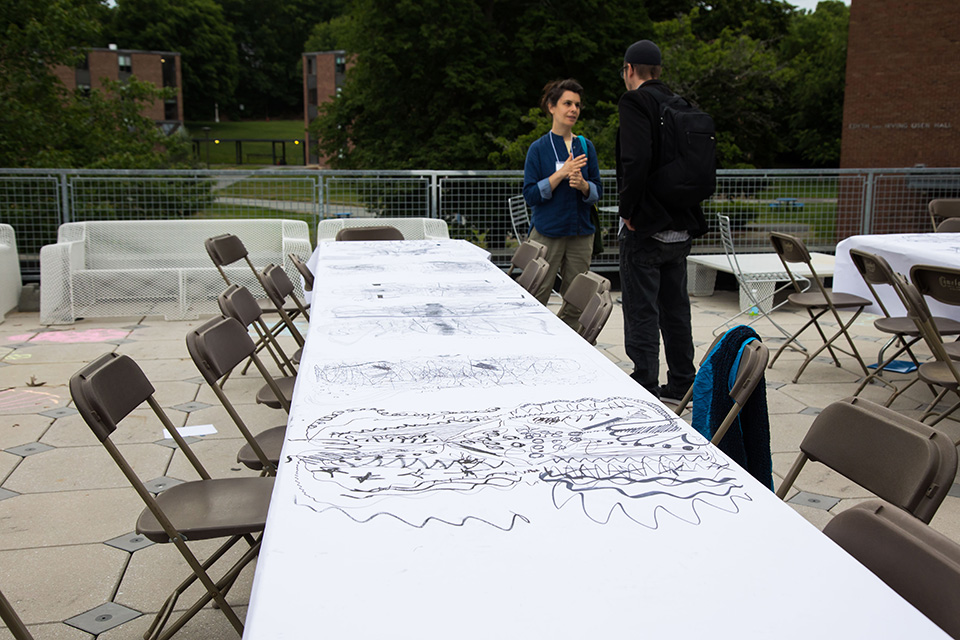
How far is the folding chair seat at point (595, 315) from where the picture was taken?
3336 millimetres

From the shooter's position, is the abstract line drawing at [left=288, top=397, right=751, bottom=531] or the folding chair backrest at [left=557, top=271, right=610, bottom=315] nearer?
the abstract line drawing at [left=288, top=397, right=751, bottom=531]

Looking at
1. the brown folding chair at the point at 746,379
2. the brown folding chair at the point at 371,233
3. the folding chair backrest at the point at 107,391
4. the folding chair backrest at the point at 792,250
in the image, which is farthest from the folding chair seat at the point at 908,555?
the brown folding chair at the point at 371,233

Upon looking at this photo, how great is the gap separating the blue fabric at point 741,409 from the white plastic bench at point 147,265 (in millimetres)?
5844

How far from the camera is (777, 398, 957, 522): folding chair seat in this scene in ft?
5.74

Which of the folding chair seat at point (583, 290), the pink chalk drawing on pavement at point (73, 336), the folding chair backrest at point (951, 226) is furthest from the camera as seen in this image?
the pink chalk drawing on pavement at point (73, 336)

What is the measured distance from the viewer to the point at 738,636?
1.18m

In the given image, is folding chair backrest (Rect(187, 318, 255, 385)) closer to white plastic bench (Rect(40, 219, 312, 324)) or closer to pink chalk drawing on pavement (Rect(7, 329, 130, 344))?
pink chalk drawing on pavement (Rect(7, 329, 130, 344))

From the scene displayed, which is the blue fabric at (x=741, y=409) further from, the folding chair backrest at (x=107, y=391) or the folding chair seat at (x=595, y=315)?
the folding chair backrest at (x=107, y=391)

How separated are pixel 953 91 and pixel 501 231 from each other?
8.59m

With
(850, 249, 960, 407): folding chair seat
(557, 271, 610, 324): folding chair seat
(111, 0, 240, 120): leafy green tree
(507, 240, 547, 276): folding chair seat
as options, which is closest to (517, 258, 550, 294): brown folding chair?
(507, 240, 547, 276): folding chair seat

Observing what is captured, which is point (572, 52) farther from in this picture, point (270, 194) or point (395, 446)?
point (395, 446)

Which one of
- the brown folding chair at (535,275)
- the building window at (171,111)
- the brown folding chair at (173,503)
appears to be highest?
the building window at (171,111)

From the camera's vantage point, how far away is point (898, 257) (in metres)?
5.46

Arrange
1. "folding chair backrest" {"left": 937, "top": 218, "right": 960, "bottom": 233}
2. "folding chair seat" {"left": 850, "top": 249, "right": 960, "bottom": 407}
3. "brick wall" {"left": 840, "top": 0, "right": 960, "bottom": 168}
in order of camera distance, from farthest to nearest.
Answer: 1. "brick wall" {"left": 840, "top": 0, "right": 960, "bottom": 168}
2. "folding chair backrest" {"left": 937, "top": 218, "right": 960, "bottom": 233}
3. "folding chair seat" {"left": 850, "top": 249, "right": 960, "bottom": 407}
